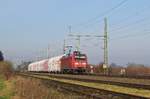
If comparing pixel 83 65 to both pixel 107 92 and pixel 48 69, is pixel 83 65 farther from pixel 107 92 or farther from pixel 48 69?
pixel 107 92

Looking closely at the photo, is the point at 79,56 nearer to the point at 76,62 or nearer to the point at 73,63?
the point at 76,62

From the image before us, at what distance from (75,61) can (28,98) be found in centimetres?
3948

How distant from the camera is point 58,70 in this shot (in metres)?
67.7

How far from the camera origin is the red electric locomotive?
189 feet

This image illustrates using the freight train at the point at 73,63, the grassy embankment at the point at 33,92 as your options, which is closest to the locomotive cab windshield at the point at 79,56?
the freight train at the point at 73,63

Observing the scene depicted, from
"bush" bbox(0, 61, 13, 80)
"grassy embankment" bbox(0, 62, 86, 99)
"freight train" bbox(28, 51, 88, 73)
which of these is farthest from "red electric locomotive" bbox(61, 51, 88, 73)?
"grassy embankment" bbox(0, 62, 86, 99)

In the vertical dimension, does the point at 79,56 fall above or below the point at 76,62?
above

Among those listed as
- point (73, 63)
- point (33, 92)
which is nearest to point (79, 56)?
point (73, 63)

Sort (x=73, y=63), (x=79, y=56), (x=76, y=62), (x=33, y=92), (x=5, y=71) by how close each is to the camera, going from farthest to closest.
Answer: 1. (x=5, y=71)
2. (x=79, y=56)
3. (x=76, y=62)
4. (x=73, y=63)
5. (x=33, y=92)

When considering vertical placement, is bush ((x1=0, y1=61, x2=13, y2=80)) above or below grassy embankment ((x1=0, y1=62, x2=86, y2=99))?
above

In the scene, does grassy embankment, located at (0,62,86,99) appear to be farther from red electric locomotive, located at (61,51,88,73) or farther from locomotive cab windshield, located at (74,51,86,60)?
locomotive cab windshield, located at (74,51,86,60)

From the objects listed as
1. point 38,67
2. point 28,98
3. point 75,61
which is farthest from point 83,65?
point 28,98

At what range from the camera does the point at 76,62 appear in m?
57.6

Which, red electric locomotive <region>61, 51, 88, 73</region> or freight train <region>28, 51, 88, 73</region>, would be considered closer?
red electric locomotive <region>61, 51, 88, 73</region>
